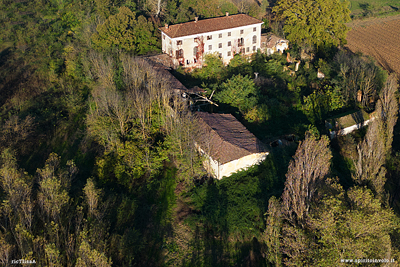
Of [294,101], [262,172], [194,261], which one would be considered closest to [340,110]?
[294,101]

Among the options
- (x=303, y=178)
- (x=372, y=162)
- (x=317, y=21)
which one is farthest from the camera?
(x=317, y=21)

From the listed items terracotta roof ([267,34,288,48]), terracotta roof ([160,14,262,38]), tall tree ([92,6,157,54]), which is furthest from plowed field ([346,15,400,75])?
tall tree ([92,6,157,54])

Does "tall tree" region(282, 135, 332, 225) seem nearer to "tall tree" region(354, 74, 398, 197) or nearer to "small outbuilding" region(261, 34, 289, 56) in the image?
"tall tree" region(354, 74, 398, 197)

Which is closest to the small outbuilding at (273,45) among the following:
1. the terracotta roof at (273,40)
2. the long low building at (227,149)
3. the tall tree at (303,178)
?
the terracotta roof at (273,40)

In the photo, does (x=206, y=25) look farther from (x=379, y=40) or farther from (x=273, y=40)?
(x=379, y=40)

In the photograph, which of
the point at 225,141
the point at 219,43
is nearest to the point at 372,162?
the point at 225,141

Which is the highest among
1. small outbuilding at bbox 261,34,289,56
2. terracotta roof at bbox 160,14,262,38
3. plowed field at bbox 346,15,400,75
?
terracotta roof at bbox 160,14,262,38
